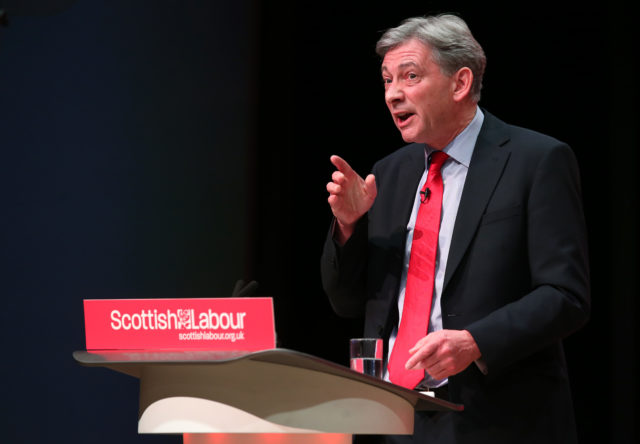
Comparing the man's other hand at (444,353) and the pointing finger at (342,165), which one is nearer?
the man's other hand at (444,353)

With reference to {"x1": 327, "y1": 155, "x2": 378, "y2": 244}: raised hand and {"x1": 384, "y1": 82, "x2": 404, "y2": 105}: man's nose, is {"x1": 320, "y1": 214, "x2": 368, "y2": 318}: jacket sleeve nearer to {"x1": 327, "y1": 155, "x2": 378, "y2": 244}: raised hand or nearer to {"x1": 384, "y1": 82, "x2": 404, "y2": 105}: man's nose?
{"x1": 327, "y1": 155, "x2": 378, "y2": 244}: raised hand

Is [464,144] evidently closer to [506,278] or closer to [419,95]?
[419,95]

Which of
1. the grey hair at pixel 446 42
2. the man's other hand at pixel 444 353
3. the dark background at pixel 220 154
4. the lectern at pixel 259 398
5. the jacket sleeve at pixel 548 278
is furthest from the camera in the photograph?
the dark background at pixel 220 154

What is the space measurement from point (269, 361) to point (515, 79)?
2697 mm

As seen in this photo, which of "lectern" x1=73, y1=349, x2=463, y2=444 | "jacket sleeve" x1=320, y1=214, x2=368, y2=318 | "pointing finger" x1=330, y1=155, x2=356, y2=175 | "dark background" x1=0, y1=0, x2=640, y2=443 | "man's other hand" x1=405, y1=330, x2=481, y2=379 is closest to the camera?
"lectern" x1=73, y1=349, x2=463, y2=444

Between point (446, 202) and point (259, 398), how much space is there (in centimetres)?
91

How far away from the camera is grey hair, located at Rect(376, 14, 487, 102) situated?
77.9 inches

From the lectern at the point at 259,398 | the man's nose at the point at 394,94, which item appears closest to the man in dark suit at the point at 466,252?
the man's nose at the point at 394,94

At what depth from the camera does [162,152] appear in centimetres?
309

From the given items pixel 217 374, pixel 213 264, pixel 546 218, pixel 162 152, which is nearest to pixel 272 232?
pixel 213 264

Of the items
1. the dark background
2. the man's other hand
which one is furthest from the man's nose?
the dark background

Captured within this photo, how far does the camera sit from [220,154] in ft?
11.2

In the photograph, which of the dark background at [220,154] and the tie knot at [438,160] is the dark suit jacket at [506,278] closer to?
the tie knot at [438,160]

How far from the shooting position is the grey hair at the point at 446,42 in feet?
6.49
